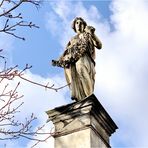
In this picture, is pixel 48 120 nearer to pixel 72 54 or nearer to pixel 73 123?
pixel 73 123

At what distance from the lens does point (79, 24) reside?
10.1m

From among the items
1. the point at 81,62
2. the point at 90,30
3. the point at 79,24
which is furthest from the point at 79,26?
the point at 81,62

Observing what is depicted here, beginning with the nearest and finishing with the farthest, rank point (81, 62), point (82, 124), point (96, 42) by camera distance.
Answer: point (82, 124) < point (81, 62) < point (96, 42)

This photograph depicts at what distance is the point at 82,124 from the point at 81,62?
139cm

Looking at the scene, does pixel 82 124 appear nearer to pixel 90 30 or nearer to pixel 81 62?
pixel 81 62

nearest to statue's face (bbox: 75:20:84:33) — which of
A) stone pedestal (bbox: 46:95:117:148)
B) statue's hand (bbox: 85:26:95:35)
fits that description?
statue's hand (bbox: 85:26:95:35)

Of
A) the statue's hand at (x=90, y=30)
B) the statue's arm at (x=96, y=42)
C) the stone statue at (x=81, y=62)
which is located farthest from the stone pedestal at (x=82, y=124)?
the statue's hand at (x=90, y=30)

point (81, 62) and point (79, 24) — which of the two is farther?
point (79, 24)

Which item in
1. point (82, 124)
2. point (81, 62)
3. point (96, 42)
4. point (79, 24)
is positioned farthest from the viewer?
point (79, 24)

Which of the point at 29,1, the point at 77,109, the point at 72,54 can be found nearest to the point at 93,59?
the point at 72,54

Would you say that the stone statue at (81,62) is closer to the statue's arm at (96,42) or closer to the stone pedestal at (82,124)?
the statue's arm at (96,42)

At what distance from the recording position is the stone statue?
29.7 feet

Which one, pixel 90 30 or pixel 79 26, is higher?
pixel 79 26

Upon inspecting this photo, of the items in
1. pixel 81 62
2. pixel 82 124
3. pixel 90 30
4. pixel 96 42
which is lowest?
pixel 82 124
